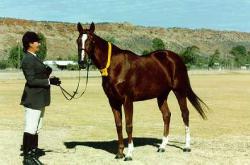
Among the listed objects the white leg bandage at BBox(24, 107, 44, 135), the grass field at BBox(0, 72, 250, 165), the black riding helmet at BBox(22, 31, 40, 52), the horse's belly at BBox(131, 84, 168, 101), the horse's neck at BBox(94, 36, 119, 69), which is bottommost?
the grass field at BBox(0, 72, 250, 165)

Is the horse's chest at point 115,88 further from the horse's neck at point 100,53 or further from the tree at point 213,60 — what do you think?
the tree at point 213,60

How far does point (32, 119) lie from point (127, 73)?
7.88 ft

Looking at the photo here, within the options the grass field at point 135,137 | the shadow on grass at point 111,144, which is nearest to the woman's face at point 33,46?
Answer: the grass field at point 135,137

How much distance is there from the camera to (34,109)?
9.57 metres

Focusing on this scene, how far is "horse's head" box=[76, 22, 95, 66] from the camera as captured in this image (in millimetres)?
10305

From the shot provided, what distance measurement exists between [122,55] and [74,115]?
9603 mm

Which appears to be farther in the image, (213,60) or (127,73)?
(213,60)

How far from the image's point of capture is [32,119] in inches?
378

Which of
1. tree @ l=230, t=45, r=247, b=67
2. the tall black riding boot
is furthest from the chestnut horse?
tree @ l=230, t=45, r=247, b=67

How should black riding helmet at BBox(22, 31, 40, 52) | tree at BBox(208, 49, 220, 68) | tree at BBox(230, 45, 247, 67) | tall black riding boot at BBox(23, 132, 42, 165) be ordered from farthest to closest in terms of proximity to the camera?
tree at BBox(230, 45, 247, 67), tree at BBox(208, 49, 220, 68), tall black riding boot at BBox(23, 132, 42, 165), black riding helmet at BBox(22, 31, 40, 52)

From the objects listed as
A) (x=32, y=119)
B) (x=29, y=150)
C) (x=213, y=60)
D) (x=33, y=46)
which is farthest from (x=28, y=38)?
(x=213, y=60)

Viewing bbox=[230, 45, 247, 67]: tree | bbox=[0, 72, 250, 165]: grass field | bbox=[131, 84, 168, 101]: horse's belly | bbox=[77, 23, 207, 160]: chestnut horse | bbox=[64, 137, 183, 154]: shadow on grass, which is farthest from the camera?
bbox=[230, 45, 247, 67]: tree

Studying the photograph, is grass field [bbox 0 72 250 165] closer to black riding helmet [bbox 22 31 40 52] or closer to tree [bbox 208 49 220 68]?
black riding helmet [bbox 22 31 40 52]

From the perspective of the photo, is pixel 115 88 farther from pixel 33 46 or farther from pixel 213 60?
pixel 213 60
